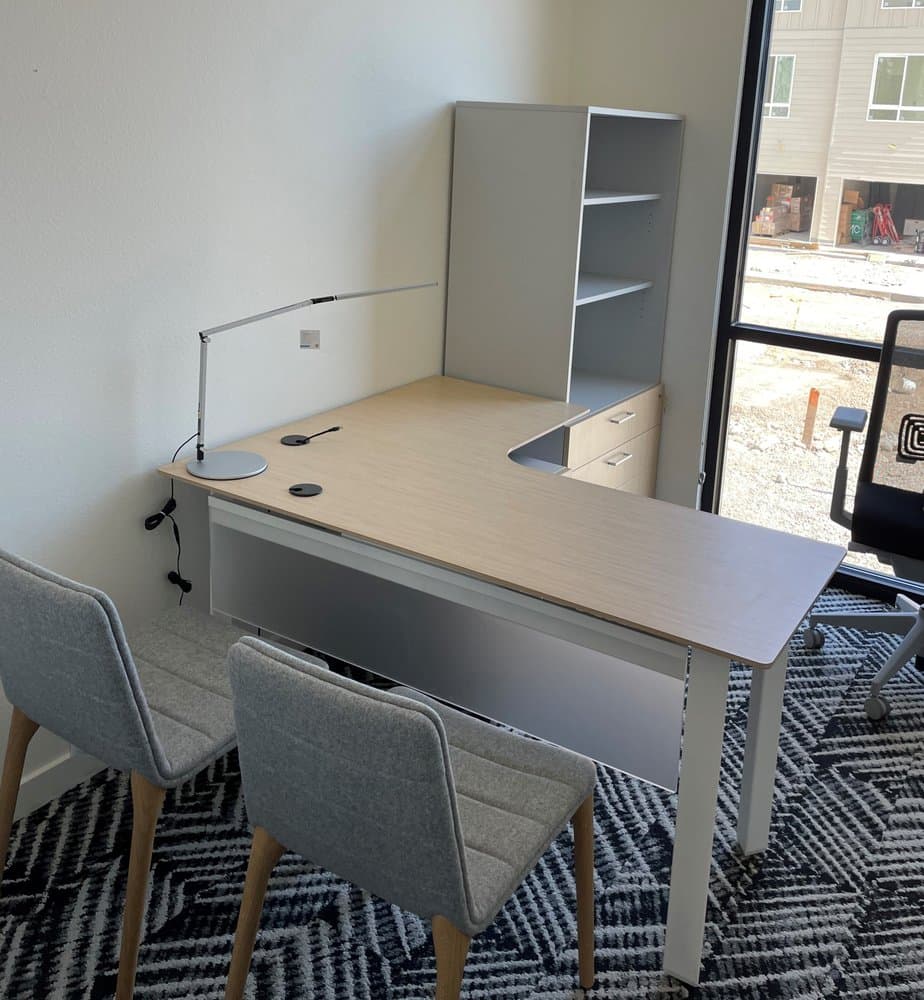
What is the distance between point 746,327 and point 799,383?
0.28 metres

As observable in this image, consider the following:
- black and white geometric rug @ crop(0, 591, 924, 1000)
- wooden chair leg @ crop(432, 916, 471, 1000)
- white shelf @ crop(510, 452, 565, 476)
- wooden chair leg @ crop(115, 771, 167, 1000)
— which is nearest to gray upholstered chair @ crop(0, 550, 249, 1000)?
wooden chair leg @ crop(115, 771, 167, 1000)

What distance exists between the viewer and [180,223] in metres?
2.47

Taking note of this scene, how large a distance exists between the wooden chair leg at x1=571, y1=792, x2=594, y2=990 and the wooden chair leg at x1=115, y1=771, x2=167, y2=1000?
76cm

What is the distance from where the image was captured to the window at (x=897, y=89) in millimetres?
3307

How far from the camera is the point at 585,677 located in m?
2.20

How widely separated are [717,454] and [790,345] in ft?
1.64

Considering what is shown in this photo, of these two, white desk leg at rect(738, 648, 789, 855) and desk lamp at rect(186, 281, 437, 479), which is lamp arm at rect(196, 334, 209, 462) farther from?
white desk leg at rect(738, 648, 789, 855)

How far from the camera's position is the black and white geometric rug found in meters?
2.03

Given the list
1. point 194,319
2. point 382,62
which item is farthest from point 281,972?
point 382,62

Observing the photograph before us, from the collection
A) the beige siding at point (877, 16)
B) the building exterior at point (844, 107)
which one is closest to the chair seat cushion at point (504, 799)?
the building exterior at point (844, 107)

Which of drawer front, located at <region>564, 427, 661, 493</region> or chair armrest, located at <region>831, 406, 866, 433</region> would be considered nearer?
chair armrest, located at <region>831, 406, 866, 433</region>

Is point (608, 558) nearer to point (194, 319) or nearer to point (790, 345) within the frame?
point (194, 319)

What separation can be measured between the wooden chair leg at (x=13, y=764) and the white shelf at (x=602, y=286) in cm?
201

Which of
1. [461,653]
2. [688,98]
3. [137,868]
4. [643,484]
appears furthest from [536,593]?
[688,98]
